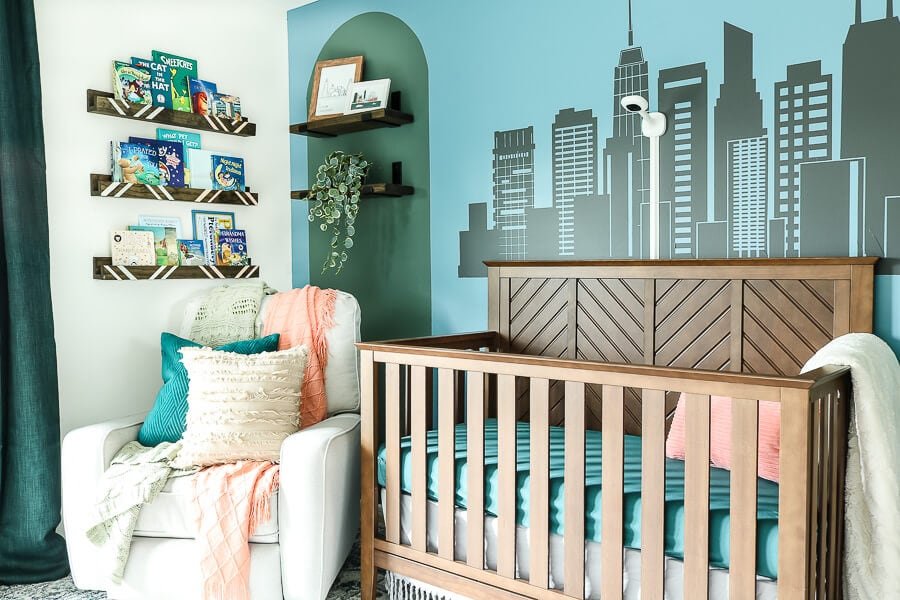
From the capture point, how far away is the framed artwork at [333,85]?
10.5ft

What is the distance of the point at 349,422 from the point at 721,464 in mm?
1172

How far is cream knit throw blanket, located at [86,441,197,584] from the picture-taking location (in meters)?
2.15

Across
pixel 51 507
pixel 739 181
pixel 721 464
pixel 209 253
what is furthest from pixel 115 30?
pixel 721 464

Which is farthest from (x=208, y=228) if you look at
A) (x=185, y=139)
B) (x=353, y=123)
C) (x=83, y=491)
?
(x=83, y=491)

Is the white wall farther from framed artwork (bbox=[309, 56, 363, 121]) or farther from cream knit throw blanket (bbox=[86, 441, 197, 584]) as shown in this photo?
cream knit throw blanket (bbox=[86, 441, 197, 584])

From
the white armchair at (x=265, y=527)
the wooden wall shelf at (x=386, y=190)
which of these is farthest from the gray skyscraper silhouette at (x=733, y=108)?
the white armchair at (x=265, y=527)

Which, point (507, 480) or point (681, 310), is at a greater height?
point (681, 310)

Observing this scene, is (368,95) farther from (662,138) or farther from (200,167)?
(662,138)

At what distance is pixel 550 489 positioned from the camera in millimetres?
1854

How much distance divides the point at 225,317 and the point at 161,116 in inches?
34.4

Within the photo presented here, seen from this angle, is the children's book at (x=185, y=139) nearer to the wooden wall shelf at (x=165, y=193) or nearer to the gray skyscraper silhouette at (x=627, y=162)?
the wooden wall shelf at (x=165, y=193)

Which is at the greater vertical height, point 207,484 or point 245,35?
point 245,35

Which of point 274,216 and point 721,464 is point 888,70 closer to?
point 721,464

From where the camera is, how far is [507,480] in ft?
6.25
